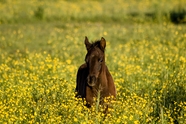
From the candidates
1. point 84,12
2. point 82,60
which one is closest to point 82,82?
point 82,60

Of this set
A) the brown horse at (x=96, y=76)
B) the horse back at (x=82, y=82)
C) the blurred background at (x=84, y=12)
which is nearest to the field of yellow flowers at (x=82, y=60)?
the blurred background at (x=84, y=12)

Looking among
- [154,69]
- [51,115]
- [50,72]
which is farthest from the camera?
[154,69]

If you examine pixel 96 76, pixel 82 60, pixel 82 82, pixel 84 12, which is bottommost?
pixel 82 60

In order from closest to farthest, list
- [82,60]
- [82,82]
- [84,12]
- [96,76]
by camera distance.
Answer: [96,76] → [82,82] → [82,60] → [84,12]

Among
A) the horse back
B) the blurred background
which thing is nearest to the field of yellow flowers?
the blurred background

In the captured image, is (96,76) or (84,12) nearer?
(96,76)

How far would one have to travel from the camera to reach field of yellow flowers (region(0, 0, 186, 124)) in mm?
7934

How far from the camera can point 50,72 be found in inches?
468

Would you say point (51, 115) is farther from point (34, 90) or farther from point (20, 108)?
point (34, 90)

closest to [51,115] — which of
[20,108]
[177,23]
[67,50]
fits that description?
[20,108]

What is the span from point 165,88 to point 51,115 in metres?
3.28

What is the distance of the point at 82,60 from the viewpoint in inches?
618

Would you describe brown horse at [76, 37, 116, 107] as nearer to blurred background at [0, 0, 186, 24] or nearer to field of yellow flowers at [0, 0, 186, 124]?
field of yellow flowers at [0, 0, 186, 124]

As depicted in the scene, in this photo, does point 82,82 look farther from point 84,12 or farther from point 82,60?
point 84,12
